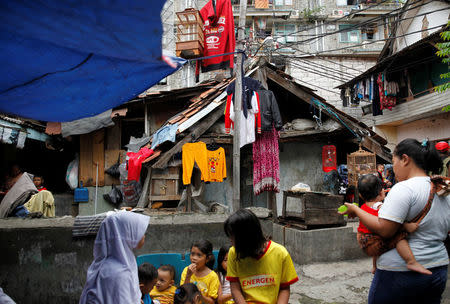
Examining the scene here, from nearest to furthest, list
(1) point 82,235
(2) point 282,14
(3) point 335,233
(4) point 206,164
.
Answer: (1) point 82,235 < (3) point 335,233 < (4) point 206,164 < (2) point 282,14

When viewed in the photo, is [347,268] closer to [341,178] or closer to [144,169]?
[341,178]

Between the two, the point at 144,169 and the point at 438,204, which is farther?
the point at 144,169

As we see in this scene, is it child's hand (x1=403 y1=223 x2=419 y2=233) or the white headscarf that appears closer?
child's hand (x1=403 y1=223 x2=419 y2=233)

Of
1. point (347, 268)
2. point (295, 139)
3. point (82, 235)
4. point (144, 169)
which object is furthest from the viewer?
point (295, 139)

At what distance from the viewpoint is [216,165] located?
8695mm

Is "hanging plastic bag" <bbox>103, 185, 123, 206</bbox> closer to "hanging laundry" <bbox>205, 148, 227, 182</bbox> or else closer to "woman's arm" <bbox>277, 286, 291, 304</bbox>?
"hanging laundry" <bbox>205, 148, 227, 182</bbox>

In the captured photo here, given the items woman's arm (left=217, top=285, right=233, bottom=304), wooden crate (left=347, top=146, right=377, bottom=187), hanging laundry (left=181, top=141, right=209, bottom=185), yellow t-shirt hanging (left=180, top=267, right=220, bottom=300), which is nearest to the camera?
woman's arm (left=217, top=285, right=233, bottom=304)

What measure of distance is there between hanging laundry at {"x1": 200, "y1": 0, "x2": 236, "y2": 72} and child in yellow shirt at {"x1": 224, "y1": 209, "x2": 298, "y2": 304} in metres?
5.11

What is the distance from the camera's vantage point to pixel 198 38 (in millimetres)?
7652

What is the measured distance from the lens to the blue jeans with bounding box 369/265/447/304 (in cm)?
199

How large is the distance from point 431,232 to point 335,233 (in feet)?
15.0

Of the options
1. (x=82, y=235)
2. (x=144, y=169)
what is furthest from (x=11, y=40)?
(x=144, y=169)

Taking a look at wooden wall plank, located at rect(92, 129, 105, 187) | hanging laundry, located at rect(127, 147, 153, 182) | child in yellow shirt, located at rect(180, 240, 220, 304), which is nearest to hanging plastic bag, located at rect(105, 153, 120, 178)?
wooden wall plank, located at rect(92, 129, 105, 187)

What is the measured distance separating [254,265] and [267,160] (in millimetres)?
5724
